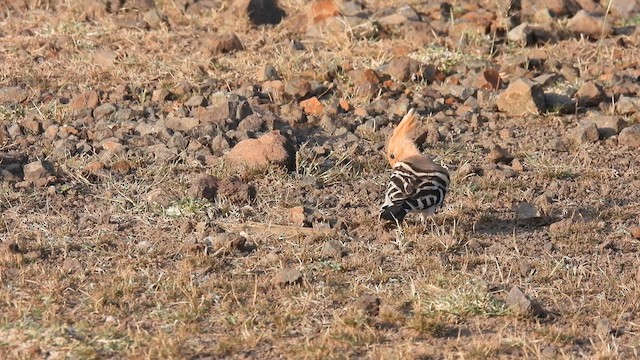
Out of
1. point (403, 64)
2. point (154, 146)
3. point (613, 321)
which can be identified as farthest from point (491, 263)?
point (403, 64)

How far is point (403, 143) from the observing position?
7508mm

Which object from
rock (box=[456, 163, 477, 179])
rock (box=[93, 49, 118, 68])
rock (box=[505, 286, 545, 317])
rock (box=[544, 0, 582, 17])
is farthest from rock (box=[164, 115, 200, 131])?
rock (box=[544, 0, 582, 17])

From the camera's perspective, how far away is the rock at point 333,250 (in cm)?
648

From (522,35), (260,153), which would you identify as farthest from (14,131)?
(522,35)

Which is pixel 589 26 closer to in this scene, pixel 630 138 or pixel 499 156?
pixel 630 138

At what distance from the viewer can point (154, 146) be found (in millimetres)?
8062

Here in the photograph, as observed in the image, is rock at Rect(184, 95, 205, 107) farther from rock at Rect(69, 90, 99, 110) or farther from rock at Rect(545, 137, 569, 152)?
rock at Rect(545, 137, 569, 152)

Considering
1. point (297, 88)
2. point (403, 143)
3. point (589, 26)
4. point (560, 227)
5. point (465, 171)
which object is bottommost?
point (589, 26)

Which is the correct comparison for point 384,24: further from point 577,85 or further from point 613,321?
point 613,321

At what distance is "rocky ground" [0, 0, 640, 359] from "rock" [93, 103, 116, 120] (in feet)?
0.19

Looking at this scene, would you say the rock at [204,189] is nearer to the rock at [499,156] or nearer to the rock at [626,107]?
the rock at [499,156]

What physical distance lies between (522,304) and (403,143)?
6.64 feet

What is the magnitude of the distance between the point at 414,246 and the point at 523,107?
274cm

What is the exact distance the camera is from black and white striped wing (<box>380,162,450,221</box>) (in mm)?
6570
